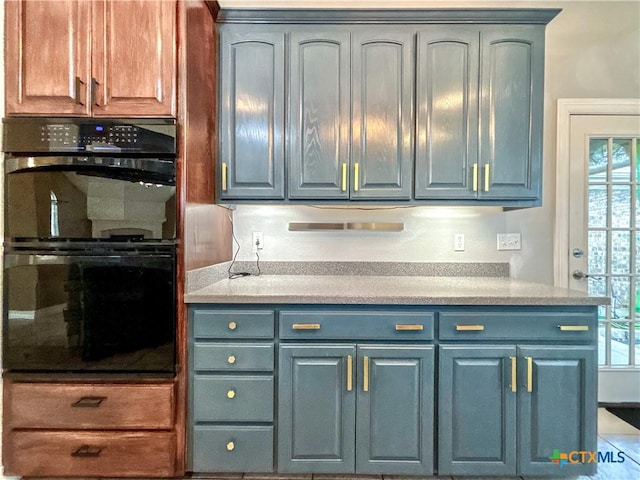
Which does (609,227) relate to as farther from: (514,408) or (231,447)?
(231,447)

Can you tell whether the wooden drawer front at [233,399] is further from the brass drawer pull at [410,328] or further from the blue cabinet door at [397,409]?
the brass drawer pull at [410,328]

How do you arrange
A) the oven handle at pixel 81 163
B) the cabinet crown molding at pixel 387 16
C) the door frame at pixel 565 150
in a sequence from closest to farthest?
the oven handle at pixel 81 163 < the cabinet crown molding at pixel 387 16 < the door frame at pixel 565 150

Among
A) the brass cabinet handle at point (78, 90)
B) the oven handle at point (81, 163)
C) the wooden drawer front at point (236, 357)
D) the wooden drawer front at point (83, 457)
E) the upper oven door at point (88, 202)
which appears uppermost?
the brass cabinet handle at point (78, 90)

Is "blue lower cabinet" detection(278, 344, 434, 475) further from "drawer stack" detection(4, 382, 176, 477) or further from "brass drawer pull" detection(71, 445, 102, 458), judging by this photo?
"brass drawer pull" detection(71, 445, 102, 458)

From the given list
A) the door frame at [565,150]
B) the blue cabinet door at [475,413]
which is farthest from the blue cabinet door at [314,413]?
the door frame at [565,150]

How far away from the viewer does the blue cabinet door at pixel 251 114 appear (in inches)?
72.5

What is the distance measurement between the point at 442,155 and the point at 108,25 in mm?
1790

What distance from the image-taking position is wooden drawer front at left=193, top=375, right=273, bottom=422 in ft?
4.97

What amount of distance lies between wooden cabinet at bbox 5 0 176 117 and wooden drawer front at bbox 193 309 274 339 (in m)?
0.97

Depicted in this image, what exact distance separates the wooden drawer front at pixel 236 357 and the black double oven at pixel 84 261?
0.15m

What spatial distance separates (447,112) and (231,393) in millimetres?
1865

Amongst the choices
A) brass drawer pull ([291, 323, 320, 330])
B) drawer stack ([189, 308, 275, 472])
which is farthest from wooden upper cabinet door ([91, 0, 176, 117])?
brass drawer pull ([291, 323, 320, 330])

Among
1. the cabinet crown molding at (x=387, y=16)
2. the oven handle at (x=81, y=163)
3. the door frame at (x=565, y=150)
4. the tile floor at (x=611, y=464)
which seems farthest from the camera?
the door frame at (x=565, y=150)

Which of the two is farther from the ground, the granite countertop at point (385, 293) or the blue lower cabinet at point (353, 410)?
the granite countertop at point (385, 293)
